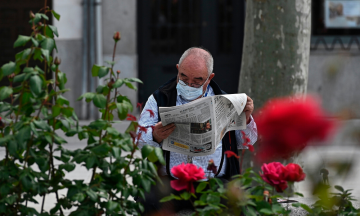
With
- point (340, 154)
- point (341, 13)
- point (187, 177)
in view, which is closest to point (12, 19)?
point (341, 13)

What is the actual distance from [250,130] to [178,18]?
23.3ft

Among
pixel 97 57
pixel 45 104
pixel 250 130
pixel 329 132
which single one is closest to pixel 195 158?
pixel 250 130

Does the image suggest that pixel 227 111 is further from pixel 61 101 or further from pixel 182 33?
pixel 182 33

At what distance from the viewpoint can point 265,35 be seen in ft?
11.6

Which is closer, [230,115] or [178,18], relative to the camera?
[230,115]

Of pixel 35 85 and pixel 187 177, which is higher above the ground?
pixel 35 85

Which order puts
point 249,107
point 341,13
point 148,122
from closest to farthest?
point 249,107, point 148,122, point 341,13

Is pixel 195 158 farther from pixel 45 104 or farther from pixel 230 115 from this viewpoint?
pixel 45 104

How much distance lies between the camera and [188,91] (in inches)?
94.9

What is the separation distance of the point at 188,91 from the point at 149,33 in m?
6.96

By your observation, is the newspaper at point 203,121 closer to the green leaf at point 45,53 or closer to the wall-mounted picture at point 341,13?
the green leaf at point 45,53

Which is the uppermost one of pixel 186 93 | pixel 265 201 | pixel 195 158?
pixel 186 93

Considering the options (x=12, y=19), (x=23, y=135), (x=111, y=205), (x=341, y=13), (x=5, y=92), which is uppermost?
(x=341, y=13)

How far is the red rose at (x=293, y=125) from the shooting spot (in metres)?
0.56
